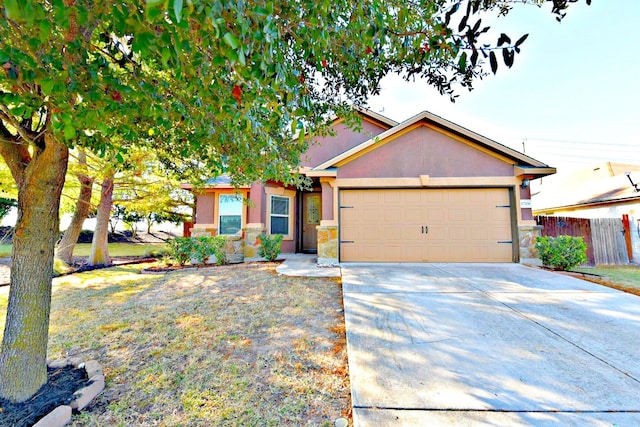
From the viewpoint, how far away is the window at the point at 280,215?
1015 centimetres

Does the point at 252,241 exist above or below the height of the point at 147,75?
below

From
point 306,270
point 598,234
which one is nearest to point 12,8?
point 306,270

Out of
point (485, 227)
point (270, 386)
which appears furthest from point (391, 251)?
point (270, 386)

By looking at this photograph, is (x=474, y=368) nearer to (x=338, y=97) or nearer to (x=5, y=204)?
(x=338, y=97)

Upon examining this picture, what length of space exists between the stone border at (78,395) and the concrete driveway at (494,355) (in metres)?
2.10

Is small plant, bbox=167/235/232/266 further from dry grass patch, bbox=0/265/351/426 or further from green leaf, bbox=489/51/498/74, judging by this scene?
green leaf, bbox=489/51/498/74

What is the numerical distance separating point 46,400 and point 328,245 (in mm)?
6071

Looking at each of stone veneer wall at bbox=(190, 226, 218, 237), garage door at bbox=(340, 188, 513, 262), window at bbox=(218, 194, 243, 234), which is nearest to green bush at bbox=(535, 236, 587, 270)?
garage door at bbox=(340, 188, 513, 262)

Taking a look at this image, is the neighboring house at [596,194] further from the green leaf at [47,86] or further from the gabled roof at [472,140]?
the green leaf at [47,86]

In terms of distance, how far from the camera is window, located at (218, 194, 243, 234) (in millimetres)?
9758

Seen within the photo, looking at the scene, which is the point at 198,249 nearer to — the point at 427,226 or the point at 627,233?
the point at 427,226

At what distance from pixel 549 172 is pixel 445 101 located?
584 cm

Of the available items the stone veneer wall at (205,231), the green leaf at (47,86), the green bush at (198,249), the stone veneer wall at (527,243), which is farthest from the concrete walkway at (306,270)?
the green leaf at (47,86)

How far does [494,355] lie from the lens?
8.87ft
